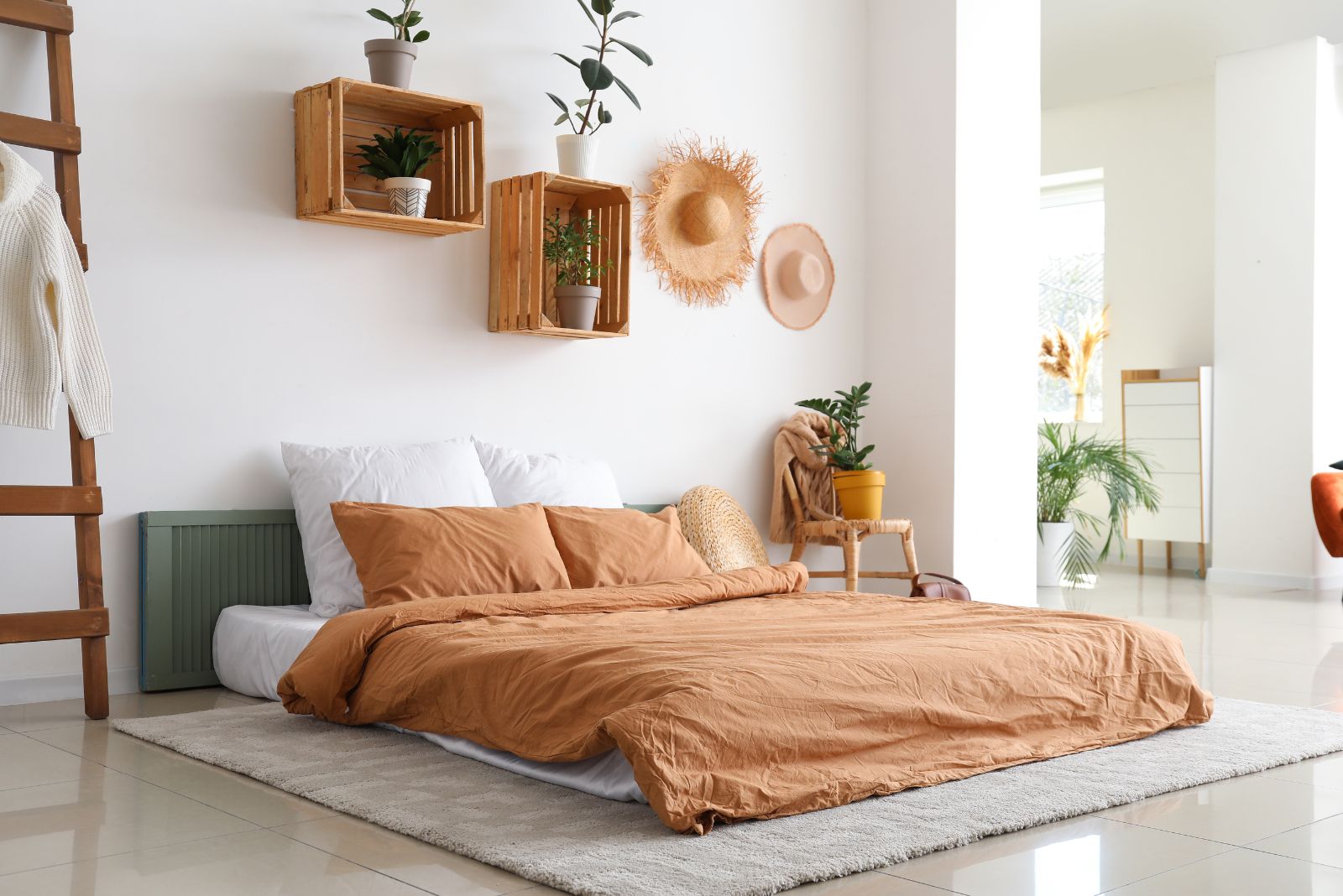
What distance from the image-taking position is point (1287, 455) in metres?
7.47

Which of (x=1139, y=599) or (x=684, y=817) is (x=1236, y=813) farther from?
(x=1139, y=599)

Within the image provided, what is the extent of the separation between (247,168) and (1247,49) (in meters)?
6.01

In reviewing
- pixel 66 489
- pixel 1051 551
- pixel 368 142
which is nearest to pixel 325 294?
pixel 368 142

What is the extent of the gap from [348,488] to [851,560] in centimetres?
205

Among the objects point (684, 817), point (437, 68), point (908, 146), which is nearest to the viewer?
point (684, 817)

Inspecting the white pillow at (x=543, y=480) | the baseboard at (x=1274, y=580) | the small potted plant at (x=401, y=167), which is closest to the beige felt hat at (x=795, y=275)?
the white pillow at (x=543, y=480)

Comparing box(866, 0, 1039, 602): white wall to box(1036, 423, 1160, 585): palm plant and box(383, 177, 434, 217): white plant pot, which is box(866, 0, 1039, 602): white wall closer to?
box(1036, 423, 1160, 585): palm plant

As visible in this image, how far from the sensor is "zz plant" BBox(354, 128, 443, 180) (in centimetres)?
422

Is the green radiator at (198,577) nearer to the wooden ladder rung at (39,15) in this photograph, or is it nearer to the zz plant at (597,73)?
the wooden ladder rung at (39,15)

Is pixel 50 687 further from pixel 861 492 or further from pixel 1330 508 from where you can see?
pixel 1330 508

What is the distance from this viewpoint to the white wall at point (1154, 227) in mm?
8172

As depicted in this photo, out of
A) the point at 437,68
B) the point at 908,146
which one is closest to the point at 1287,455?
the point at 908,146

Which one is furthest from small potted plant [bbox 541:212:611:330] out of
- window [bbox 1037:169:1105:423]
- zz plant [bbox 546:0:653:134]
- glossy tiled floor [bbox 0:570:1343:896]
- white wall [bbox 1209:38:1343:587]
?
window [bbox 1037:169:1105:423]

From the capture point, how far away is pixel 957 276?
18.3 ft
